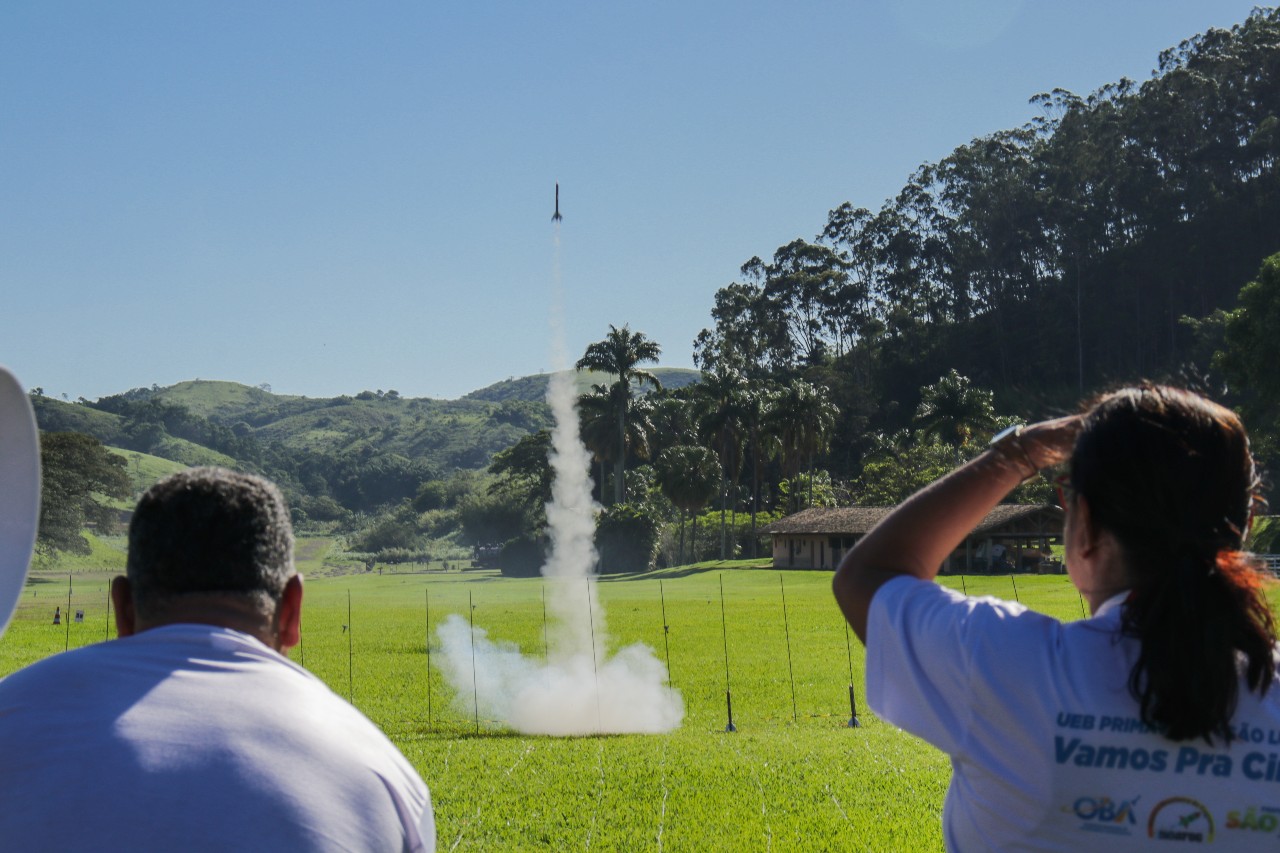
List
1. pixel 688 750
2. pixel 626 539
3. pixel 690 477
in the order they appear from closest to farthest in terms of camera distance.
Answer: pixel 688 750
pixel 690 477
pixel 626 539

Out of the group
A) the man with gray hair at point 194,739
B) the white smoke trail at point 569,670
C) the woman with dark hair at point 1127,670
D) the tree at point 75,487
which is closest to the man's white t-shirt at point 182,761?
the man with gray hair at point 194,739

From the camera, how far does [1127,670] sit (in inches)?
88.8

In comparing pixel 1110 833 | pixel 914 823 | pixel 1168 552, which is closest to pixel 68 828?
pixel 1110 833

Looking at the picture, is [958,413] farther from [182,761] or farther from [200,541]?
[182,761]

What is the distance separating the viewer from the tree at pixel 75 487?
237ft

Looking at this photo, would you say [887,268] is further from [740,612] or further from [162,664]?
A: [162,664]

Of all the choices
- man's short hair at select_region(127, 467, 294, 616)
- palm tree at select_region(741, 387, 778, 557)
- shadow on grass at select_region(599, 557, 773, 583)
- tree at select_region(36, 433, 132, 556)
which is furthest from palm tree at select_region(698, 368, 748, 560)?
man's short hair at select_region(127, 467, 294, 616)

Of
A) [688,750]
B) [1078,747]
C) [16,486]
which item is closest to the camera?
[1078,747]

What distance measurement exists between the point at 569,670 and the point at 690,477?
172ft

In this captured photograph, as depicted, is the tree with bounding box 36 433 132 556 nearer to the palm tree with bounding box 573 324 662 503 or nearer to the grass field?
the grass field

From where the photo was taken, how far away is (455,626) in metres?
52.5

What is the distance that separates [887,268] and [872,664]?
10692 centimetres

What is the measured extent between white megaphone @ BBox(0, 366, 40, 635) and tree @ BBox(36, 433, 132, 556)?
7437 cm

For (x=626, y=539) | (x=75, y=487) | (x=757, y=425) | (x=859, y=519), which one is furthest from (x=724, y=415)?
(x=75, y=487)
